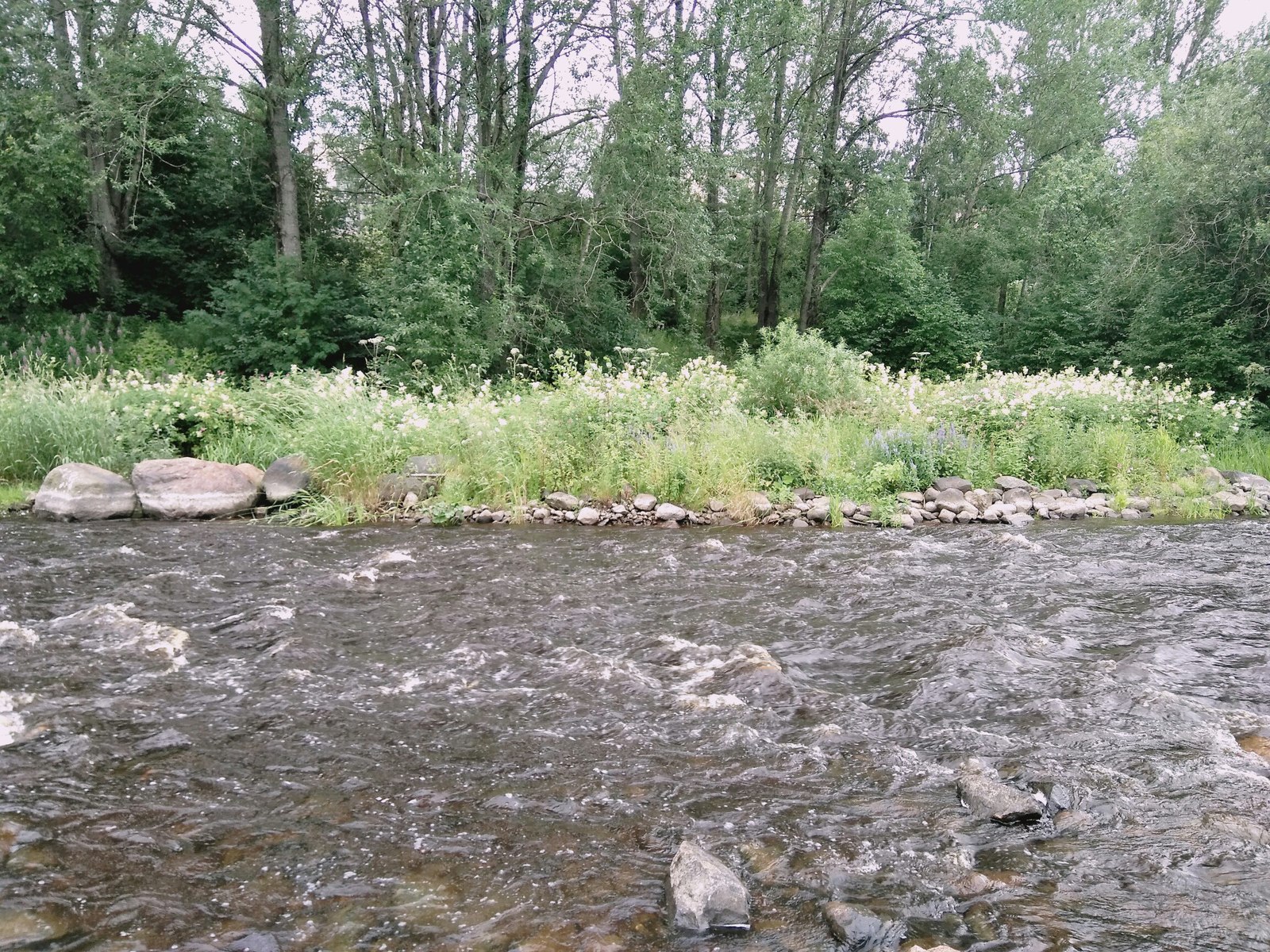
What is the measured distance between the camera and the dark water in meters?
2.56

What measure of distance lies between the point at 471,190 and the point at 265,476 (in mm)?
7715

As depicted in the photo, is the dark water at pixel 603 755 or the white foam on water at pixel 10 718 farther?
the white foam on water at pixel 10 718

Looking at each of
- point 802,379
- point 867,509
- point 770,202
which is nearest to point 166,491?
point 867,509

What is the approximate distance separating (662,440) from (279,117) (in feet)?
44.1

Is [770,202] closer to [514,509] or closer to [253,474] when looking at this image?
[514,509]

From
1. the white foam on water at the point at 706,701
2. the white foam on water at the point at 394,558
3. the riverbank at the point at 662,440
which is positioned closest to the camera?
the white foam on water at the point at 706,701

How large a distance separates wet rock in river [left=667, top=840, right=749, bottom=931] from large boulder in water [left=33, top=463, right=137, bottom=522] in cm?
885

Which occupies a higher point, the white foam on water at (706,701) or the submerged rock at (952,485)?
the submerged rock at (952,485)

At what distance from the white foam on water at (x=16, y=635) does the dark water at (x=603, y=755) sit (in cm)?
3

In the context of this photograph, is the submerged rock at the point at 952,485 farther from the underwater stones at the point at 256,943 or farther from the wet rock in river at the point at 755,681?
the underwater stones at the point at 256,943

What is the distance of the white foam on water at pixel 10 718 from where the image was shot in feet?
11.9

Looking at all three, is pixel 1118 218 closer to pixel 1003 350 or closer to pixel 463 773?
pixel 1003 350

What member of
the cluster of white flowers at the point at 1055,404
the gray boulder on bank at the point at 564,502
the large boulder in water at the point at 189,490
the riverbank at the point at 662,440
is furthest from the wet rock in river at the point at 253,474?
the cluster of white flowers at the point at 1055,404

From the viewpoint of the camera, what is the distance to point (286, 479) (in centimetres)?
965
